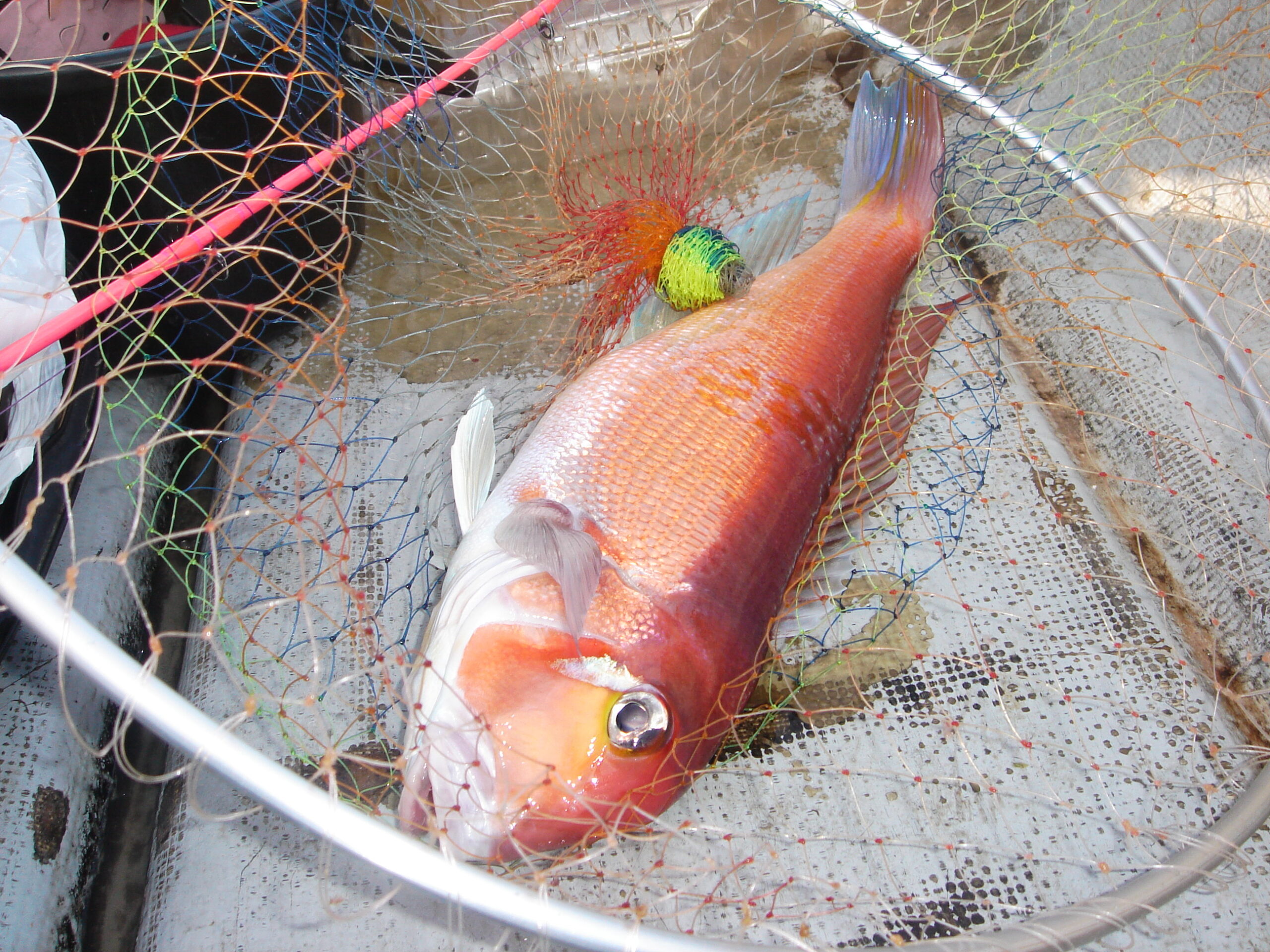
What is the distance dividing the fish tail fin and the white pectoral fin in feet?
0.40

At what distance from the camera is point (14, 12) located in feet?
7.18

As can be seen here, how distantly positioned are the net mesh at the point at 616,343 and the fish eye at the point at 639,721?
0.16 meters

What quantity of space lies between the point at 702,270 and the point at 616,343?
337 mm

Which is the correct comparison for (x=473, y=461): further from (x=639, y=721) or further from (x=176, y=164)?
(x=176, y=164)

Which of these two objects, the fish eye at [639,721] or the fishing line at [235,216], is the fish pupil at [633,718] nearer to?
the fish eye at [639,721]

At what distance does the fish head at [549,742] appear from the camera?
4.11 feet

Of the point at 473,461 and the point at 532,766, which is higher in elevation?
the point at 473,461

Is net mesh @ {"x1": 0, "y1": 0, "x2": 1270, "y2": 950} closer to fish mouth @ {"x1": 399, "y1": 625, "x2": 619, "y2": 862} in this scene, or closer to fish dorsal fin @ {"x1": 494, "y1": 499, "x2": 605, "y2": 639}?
fish mouth @ {"x1": 399, "y1": 625, "x2": 619, "y2": 862}

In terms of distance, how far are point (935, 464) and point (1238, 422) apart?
2.45 feet

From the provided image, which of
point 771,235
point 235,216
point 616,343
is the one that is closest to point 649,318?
point 616,343

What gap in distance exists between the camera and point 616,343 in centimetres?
205

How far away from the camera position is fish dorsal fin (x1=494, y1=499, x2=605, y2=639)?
4.45 ft

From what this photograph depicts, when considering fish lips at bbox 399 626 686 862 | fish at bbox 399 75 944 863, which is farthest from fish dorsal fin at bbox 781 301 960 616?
fish lips at bbox 399 626 686 862

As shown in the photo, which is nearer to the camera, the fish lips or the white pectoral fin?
the fish lips
